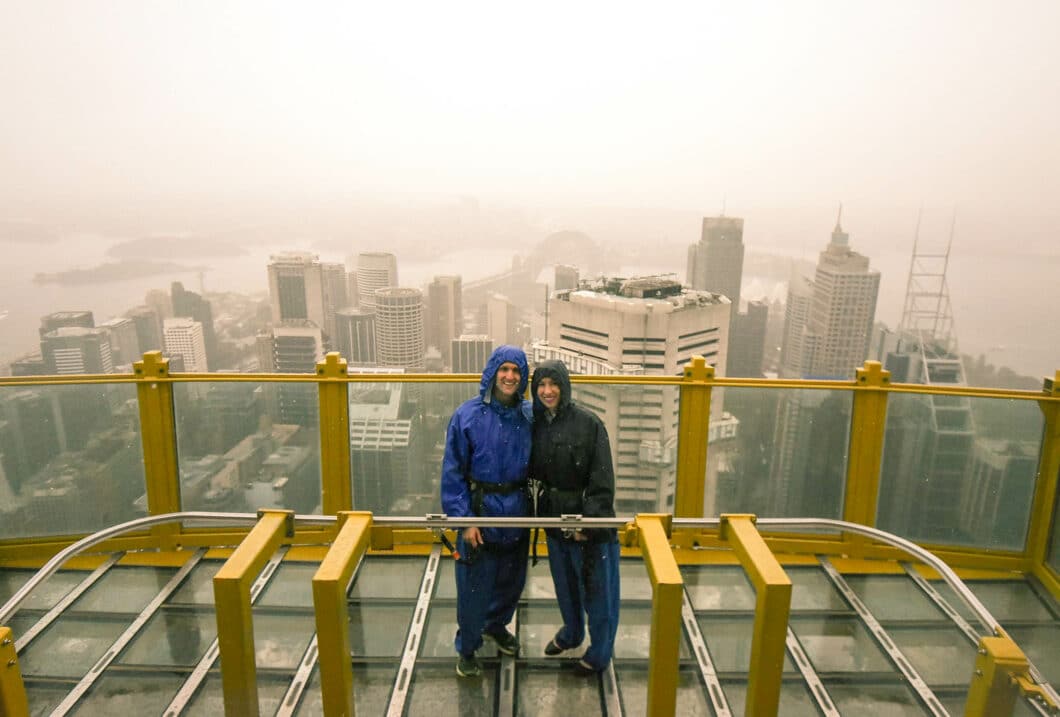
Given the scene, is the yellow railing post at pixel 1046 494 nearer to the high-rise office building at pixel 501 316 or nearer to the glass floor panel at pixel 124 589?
the glass floor panel at pixel 124 589

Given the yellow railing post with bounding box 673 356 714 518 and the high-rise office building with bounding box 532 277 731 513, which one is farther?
the high-rise office building with bounding box 532 277 731 513

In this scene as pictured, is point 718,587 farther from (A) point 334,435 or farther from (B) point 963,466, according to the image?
(A) point 334,435

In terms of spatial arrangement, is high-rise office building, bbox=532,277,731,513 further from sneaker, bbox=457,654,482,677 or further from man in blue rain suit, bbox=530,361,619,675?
sneaker, bbox=457,654,482,677

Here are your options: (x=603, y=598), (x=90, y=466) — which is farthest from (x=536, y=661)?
(x=90, y=466)

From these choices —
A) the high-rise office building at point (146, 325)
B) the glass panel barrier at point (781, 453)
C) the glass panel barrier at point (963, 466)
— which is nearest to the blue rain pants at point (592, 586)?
the glass panel barrier at point (781, 453)

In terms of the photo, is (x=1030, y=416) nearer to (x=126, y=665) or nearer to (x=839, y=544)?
(x=839, y=544)

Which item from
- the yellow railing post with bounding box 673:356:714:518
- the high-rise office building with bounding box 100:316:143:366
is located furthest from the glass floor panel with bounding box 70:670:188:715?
the high-rise office building with bounding box 100:316:143:366

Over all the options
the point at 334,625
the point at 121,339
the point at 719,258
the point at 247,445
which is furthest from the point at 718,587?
the point at 719,258

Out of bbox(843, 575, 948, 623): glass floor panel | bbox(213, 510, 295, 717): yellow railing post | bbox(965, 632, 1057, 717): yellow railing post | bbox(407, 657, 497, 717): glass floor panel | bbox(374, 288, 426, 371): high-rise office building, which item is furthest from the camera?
bbox(374, 288, 426, 371): high-rise office building
